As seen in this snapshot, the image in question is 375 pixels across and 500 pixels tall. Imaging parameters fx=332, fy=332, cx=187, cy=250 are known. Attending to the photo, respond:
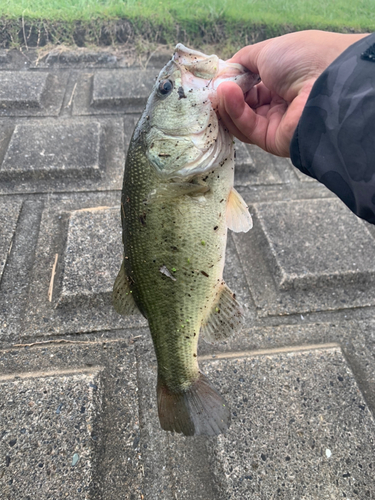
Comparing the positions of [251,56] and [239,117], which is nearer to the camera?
[239,117]

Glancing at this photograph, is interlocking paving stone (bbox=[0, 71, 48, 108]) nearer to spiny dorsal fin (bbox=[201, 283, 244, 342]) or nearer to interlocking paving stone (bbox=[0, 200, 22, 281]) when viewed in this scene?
interlocking paving stone (bbox=[0, 200, 22, 281])

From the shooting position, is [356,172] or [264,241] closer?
[356,172]

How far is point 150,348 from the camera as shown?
2.06 metres

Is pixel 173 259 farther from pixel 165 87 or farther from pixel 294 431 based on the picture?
pixel 294 431

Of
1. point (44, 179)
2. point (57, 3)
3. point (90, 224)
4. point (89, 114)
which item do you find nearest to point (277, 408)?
point (90, 224)

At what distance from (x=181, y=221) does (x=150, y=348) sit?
100cm

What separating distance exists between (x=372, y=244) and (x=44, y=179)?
8.96 ft

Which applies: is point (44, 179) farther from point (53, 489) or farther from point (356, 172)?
point (356, 172)

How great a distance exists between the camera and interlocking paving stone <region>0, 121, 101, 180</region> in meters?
2.84

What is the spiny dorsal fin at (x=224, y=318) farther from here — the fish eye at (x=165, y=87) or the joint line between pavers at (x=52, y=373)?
the fish eye at (x=165, y=87)

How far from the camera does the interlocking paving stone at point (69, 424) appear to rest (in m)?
1.53

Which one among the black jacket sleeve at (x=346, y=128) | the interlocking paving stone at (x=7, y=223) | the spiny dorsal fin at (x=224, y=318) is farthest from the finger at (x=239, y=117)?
the interlocking paving stone at (x=7, y=223)

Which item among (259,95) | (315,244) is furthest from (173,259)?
(315,244)

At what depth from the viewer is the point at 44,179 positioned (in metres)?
2.89
